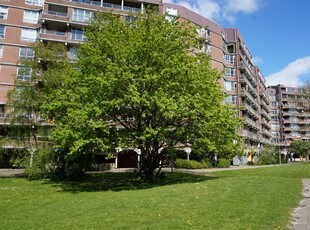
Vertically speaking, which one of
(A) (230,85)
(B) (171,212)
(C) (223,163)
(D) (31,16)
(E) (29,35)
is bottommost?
(B) (171,212)

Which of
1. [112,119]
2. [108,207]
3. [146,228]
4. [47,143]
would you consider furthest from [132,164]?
[146,228]

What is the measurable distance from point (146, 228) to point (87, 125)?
10373mm

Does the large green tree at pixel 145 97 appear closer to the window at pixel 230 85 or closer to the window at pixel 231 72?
the window at pixel 230 85

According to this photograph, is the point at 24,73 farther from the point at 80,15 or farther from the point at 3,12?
the point at 3,12

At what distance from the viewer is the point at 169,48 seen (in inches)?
792

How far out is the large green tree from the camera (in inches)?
695

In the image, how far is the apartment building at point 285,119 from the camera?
362 ft

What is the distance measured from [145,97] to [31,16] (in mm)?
38495

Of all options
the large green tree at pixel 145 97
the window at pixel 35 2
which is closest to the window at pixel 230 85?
the window at pixel 35 2

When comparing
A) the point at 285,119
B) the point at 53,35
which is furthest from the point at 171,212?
the point at 285,119

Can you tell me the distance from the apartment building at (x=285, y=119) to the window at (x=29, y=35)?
92323mm

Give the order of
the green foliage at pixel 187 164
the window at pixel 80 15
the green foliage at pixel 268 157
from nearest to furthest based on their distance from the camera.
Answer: the green foliage at pixel 187 164 → the window at pixel 80 15 → the green foliage at pixel 268 157

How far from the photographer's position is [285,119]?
372 ft

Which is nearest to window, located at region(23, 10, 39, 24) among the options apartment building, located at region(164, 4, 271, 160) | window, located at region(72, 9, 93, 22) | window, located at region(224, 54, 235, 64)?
window, located at region(72, 9, 93, 22)
